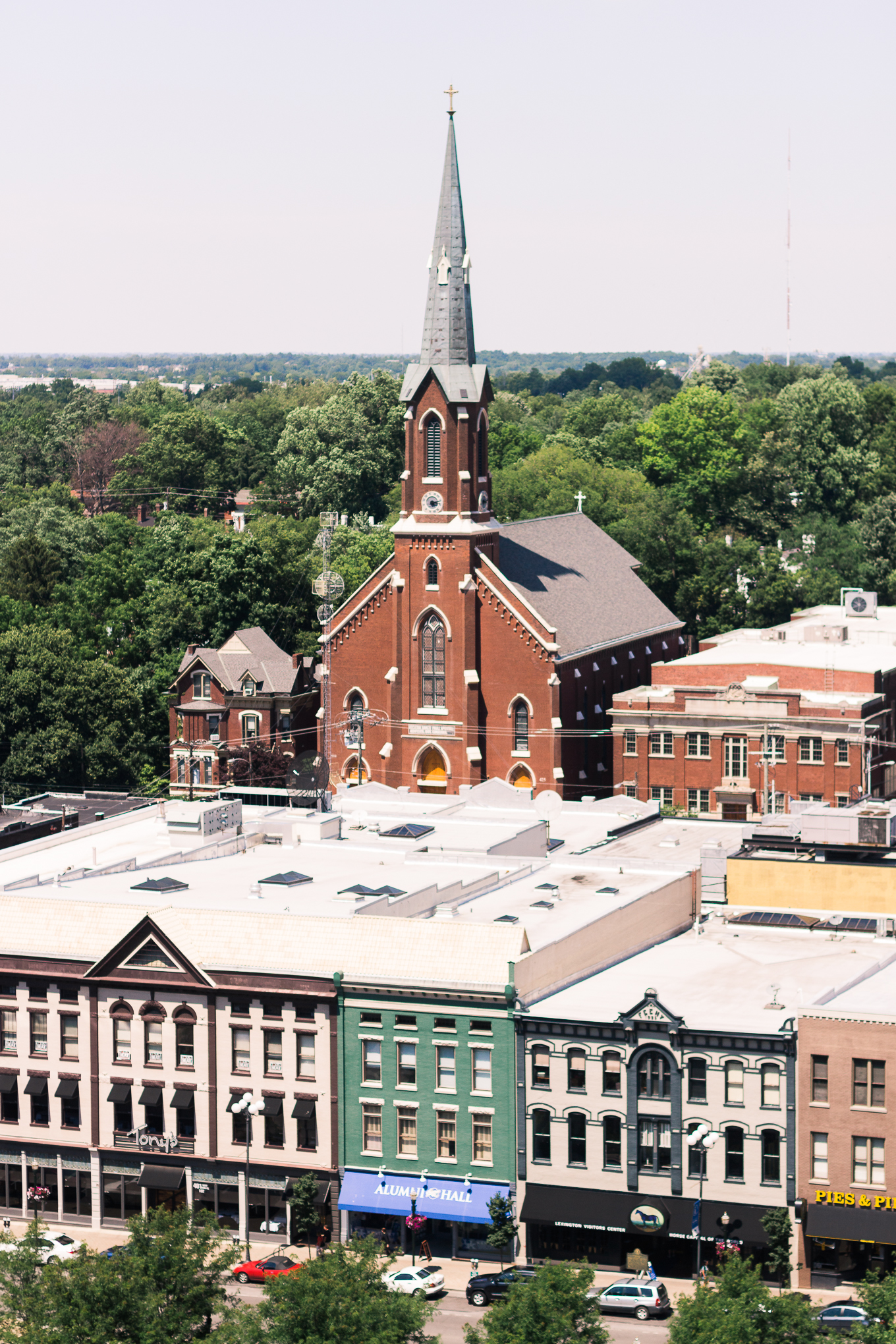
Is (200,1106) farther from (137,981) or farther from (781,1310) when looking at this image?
(781,1310)

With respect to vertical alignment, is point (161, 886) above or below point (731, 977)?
above

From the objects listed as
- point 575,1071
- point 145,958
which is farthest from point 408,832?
point 575,1071

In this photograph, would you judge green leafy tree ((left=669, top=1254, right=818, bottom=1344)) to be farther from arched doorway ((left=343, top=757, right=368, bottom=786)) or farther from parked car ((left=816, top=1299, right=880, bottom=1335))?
arched doorway ((left=343, top=757, right=368, bottom=786))

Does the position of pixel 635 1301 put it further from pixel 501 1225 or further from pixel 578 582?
pixel 578 582

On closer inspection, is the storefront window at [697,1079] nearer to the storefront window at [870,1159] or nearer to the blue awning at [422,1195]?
the storefront window at [870,1159]

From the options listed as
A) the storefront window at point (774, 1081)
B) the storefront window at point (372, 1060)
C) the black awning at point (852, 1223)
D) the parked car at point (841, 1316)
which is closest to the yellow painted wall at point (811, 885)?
the storefront window at point (774, 1081)

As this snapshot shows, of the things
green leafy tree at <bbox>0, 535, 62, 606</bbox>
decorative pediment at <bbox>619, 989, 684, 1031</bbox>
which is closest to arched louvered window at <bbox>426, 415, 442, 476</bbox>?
green leafy tree at <bbox>0, 535, 62, 606</bbox>
